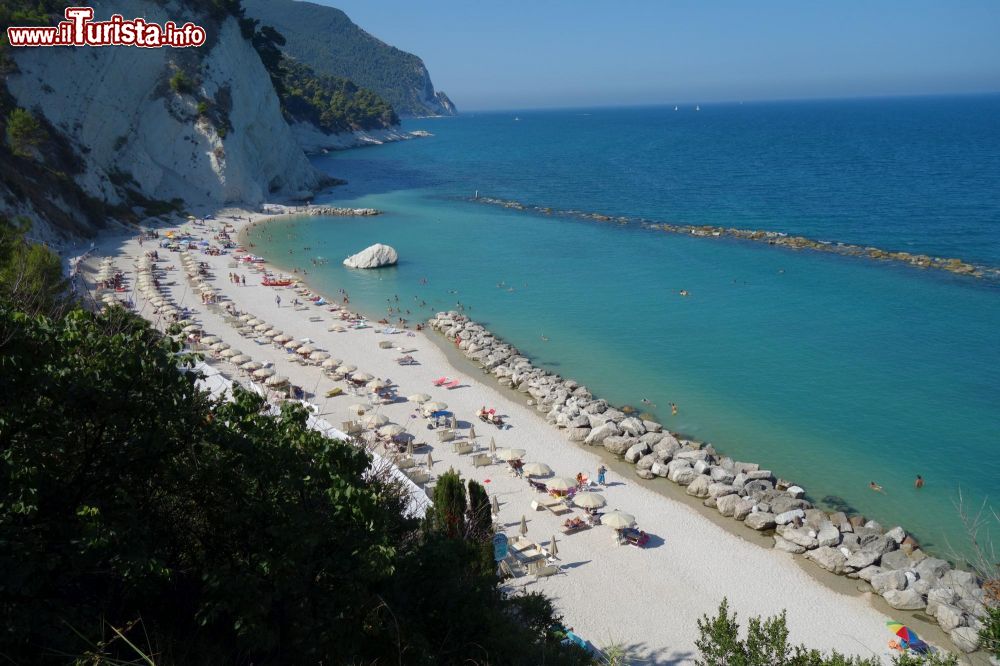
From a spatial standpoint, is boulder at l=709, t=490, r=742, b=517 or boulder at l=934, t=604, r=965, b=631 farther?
boulder at l=709, t=490, r=742, b=517

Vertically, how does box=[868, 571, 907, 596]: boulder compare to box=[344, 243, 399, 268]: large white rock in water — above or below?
below

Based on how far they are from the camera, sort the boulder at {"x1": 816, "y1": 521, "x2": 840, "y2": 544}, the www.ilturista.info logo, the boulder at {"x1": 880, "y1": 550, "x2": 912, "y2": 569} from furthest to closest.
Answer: the www.ilturista.info logo, the boulder at {"x1": 816, "y1": 521, "x2": 840, "y2": 544}, the boulder at {"x1": 880, "y1": 550, "x2": 912, "y2": 569}

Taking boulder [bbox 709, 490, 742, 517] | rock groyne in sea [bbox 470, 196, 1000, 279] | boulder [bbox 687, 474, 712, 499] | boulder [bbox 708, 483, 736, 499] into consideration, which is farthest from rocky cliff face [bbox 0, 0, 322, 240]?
boulder [bbox 709, 490, 742, 517]

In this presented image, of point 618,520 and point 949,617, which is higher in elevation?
point 618,520

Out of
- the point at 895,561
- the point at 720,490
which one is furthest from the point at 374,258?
the point at 895,561

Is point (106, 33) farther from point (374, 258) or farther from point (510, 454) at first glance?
point (510, 454)

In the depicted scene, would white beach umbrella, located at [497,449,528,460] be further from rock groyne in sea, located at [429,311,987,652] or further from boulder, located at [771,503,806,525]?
boulder, located at [771,503,806,525]

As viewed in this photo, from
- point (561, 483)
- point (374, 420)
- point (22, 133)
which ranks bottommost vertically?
point (561, 483)

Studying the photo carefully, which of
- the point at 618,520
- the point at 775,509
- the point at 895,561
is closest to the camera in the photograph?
the point at 895,561
